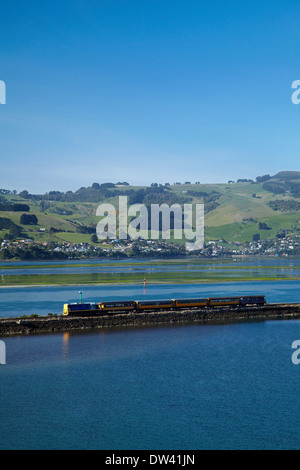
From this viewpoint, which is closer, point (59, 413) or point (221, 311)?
point (59, 413)

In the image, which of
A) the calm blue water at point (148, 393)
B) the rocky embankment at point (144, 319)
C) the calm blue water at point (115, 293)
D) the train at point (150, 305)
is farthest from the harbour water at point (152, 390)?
the calm blue water at point (115, 293)

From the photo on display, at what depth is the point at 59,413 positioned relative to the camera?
40.2 m

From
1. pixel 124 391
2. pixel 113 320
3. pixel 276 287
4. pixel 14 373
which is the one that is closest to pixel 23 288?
pixel 113 320

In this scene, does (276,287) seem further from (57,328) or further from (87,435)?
(87,435)

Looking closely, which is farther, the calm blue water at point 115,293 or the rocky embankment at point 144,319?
the calm blue water at point 115,293

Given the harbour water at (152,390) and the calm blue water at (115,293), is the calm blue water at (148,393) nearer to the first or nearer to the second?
the harbour water at (152,390)

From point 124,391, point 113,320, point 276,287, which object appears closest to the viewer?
point 124,391

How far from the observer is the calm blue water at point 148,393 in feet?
118

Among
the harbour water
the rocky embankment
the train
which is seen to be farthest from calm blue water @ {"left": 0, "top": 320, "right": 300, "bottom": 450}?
the train

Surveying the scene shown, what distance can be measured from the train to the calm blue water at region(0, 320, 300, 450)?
932cm

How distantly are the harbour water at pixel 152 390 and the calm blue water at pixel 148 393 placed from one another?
0.27 feet

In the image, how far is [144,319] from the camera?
261ft

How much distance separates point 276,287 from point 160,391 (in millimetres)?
102369
